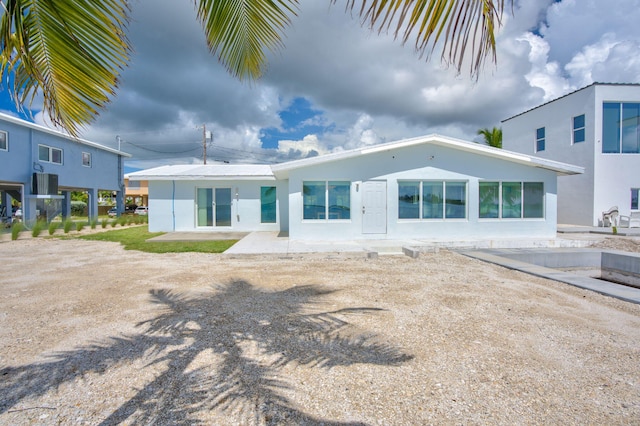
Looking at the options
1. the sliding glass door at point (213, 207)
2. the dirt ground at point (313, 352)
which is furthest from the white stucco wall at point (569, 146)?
the sliding glass door at point (213, 207)

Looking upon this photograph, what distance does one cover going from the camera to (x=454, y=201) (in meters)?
13.0

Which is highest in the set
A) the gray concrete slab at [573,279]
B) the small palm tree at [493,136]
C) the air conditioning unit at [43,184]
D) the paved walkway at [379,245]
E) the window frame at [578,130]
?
the small palm tree at [493,136]

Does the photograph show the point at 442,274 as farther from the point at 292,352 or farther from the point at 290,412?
the point at 290,412

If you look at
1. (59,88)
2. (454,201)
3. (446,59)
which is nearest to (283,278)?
(59,88)

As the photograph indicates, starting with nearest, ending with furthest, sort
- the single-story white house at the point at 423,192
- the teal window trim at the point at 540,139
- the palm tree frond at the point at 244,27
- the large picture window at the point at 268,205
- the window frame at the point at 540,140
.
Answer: the palm tree frond at the point at 244,27, the single-story white house at the point at 423,192, the large picture window at the point at 268,205, the window frame at the point at 540,140, the teal window trim at the point at 540,139

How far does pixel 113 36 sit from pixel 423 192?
1188 cm

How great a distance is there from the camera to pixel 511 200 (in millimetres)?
13188

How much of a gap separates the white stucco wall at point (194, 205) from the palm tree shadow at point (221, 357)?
11.1m

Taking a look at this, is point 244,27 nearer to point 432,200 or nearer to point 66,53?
point 66,53

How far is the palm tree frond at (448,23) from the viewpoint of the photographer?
71.1 inches

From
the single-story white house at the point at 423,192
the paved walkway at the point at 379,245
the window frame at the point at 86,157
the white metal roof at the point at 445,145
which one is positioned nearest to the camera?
the paved walkway at the point at 379,245

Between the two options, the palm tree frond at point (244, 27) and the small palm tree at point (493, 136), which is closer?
the palm tree frond at point (244, 27)

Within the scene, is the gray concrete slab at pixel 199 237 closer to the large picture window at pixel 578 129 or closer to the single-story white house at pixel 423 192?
the single-story white house at pixel 423 192

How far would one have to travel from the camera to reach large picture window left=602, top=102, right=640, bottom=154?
56.9 ft
